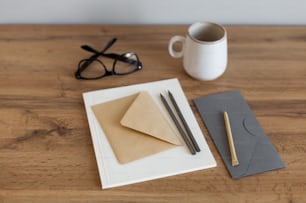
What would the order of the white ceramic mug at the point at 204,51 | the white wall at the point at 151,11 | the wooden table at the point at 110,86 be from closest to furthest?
the wooden table at the point at 110,86 < the white ceramic mug at the point at 204,51 < the white wall at the point at 151,11

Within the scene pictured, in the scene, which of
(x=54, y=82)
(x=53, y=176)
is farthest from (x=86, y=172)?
(x=54, y=82)

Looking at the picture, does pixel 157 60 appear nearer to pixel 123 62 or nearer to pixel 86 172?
pixel 123 62

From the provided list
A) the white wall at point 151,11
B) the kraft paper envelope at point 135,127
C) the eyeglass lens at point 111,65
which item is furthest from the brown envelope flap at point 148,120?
the white wall at point 151,11

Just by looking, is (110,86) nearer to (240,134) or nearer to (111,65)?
(111,65)

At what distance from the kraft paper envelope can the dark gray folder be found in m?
0.08

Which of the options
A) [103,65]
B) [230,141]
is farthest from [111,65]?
[230,141]

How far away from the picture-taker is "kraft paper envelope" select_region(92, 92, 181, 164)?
75cm

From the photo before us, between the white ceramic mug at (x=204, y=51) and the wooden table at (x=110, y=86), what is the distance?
27mm

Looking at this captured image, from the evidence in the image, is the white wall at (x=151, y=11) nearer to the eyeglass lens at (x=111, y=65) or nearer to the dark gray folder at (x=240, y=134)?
the eyeglass lens at (x=111, y=65)

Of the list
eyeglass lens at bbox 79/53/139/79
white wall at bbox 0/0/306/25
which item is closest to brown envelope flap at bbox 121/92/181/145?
eyeglass lens at bbox 79/53/139/79

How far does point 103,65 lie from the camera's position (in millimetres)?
938

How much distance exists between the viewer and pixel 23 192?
0.69 meters

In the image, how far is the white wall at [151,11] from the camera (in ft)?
3.49

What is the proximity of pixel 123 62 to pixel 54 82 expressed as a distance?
164 millimetres
